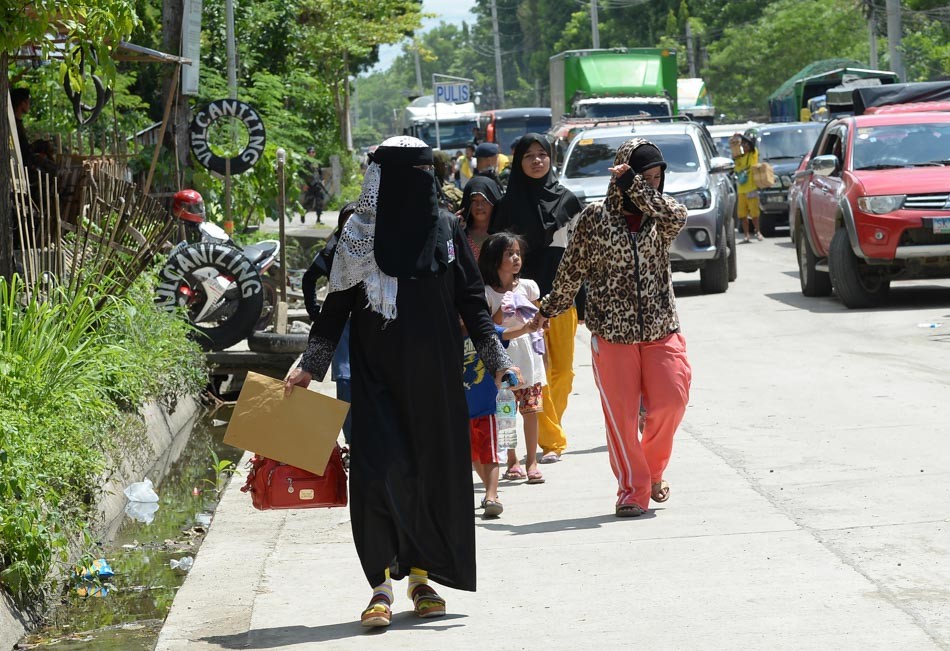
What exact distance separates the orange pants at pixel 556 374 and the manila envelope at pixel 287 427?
3284mm

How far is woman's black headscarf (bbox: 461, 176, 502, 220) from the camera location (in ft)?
28.7

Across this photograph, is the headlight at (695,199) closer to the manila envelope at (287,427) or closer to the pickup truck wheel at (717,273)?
the pickup truck wheel at (717,273)

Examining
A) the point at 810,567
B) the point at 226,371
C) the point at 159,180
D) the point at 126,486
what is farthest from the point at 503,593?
the point at 159,180

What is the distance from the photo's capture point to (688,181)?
704 inches

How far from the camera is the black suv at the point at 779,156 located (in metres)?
26.9

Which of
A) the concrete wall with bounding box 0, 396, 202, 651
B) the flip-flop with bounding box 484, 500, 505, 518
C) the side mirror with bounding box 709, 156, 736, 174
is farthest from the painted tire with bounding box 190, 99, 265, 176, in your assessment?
the flip-flop with bounding box 484, 500, 505, 518

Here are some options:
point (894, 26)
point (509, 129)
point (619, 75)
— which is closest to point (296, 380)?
point (619, 75)

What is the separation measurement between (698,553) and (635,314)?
1301 mm

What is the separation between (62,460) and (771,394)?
537 cm

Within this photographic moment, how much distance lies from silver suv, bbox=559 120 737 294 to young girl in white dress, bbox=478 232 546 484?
897 centimetres

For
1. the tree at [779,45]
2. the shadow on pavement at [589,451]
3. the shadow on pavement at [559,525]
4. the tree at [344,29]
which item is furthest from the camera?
the tree at [779,45]

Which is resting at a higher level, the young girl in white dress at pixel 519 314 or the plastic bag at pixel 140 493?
the young girl in white dress at pixel 519 314

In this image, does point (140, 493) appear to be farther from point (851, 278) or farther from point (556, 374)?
point (851, 278)

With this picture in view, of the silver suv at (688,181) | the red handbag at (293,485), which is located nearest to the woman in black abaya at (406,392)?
the red handbag at (293,485)
